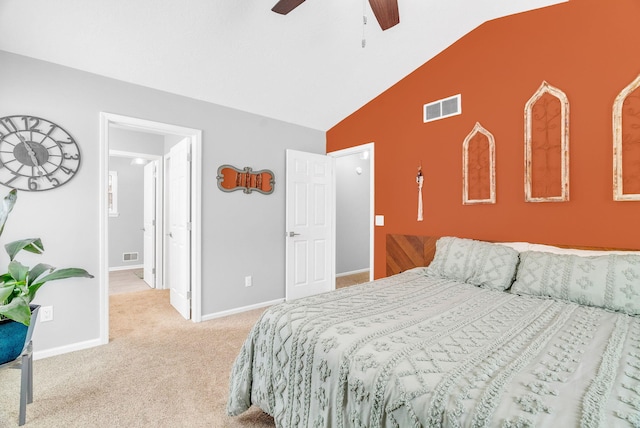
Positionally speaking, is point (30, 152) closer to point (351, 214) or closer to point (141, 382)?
point (141, 382)

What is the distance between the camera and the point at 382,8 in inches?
66.7

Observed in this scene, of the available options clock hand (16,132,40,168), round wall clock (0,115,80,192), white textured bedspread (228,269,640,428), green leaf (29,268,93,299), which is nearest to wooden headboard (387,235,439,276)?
white textured bedspread (228,269,640,428)

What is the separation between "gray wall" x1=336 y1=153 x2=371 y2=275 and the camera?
540 centimetres

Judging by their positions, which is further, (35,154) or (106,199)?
(106,199)

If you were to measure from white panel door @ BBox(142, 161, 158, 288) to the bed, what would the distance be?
363 centimetres

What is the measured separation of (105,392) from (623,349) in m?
2.82

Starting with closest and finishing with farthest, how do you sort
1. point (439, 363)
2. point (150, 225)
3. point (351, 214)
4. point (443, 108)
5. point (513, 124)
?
point (439, 363), point (513, 124), point (443, 108), point (150, 225), point (351, 214)

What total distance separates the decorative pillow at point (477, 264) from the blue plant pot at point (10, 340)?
8.72ft

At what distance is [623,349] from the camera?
1164 millimetres

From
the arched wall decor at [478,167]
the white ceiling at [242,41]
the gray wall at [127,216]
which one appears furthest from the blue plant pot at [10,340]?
the gray wall at [127,216]

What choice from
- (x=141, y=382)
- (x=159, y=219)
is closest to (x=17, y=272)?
(x=141, y=382)

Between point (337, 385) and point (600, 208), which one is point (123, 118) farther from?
point (600, 208)

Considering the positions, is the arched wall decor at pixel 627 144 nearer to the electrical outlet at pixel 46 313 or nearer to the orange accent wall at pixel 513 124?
the orange accent wall at pixel 513 124

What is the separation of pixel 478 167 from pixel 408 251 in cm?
110
